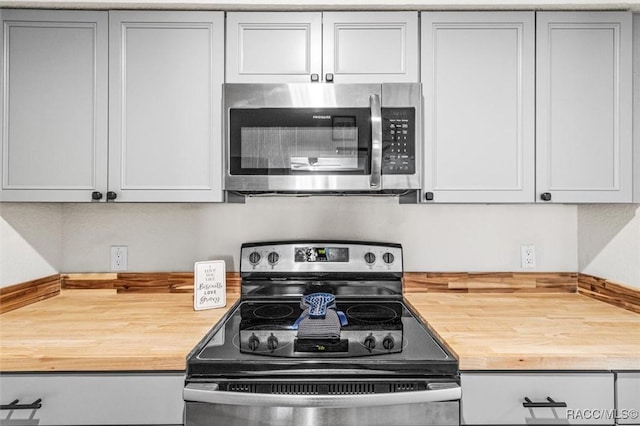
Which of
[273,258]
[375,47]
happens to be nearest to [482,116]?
[375,47]

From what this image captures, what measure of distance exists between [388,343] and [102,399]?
2.83 feet

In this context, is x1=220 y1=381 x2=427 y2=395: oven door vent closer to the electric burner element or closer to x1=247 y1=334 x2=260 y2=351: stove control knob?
x1=247 y1=334 x2=260 y2=351: stove control knob

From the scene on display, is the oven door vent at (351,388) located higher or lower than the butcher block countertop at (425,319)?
lower

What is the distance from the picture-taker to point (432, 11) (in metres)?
1.69

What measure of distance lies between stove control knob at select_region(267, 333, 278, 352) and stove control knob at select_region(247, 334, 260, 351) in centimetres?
4

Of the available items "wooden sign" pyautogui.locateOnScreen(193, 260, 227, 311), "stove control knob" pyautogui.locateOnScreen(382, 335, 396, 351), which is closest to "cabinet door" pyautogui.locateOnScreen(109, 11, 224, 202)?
"wooden sign" pyautogui.locateOnScreen(193, 260, 227, 311)

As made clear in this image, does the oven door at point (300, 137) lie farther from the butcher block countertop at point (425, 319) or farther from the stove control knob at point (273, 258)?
the butcher block countertop at point (425, 319)

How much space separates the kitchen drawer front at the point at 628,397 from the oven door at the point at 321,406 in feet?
1.57

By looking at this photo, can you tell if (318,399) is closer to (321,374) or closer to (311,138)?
(321,374)

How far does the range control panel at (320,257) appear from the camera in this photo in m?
1.93

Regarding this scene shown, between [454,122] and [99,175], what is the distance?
142 centimetres

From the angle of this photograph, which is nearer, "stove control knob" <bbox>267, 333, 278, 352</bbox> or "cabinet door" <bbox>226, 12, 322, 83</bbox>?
"stove control knob" <bbox>267, 333, 278, 352</bbox>

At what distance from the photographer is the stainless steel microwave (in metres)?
1.63

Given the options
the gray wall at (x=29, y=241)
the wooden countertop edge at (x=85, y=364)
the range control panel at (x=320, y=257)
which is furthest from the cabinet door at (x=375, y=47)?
the gray wall at (x=29, y=241)
